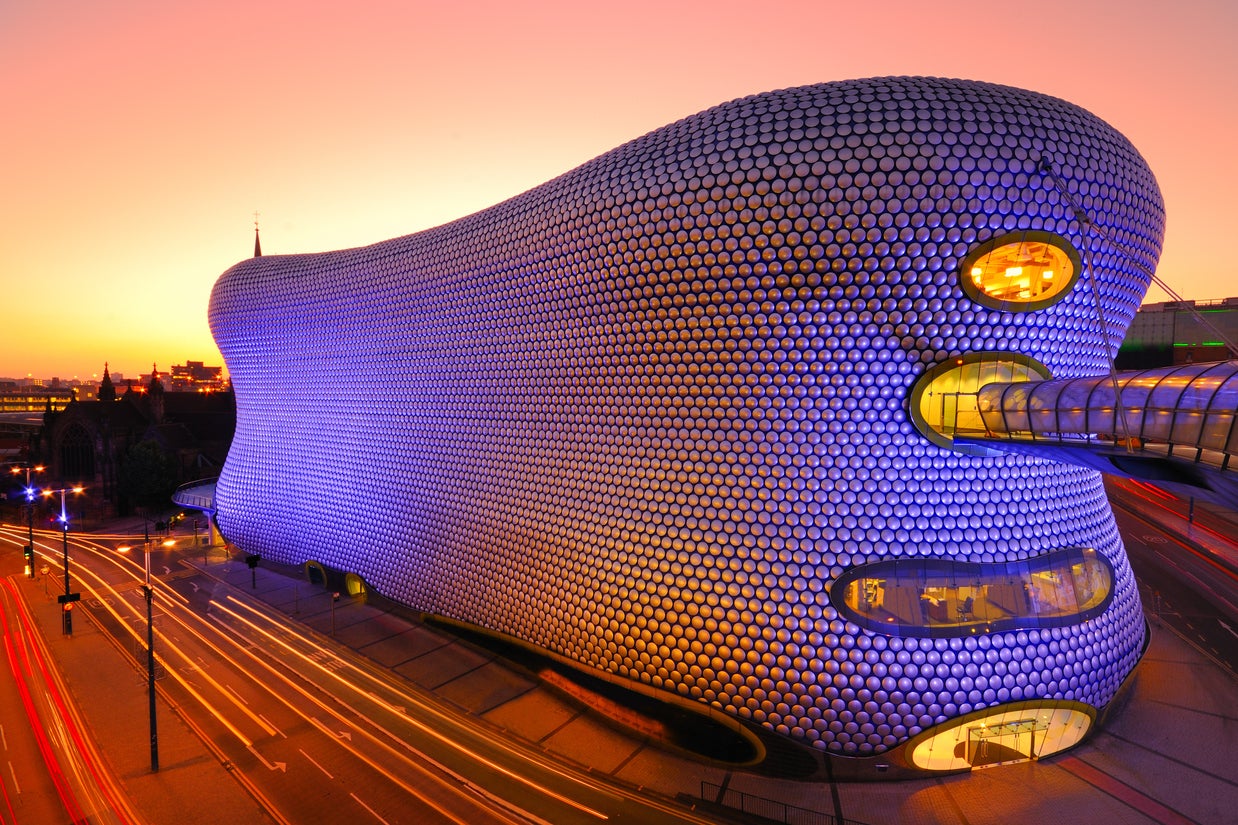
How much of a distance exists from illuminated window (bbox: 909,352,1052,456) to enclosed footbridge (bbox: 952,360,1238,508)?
16cm

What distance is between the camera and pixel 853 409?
14555mm

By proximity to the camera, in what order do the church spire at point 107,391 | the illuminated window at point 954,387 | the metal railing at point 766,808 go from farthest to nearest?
the church spire at point 107,391
the illuminated window at point 954,387
the metal railing at point 766,808

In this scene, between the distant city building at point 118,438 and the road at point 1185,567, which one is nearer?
the road at point 1185,567

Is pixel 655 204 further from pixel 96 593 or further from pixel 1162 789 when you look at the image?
pixel 96 593

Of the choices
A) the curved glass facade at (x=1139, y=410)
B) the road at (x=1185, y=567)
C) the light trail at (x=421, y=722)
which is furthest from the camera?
the road at (x=1185, y=567)

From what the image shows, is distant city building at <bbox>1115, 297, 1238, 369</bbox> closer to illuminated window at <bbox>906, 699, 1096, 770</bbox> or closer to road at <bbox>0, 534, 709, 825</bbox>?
illuminated window at <bbox>906, 699, 1096, 770</bbox>

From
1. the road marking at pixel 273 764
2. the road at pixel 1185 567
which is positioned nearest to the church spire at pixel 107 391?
the road marking at pixel 273 764

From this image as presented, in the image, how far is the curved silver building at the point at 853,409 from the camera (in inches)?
551

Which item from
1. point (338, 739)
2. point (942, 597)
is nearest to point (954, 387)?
point (942, 597)

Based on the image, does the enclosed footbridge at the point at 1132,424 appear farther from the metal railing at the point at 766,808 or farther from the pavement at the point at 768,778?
the metal railing at the point at 766,808

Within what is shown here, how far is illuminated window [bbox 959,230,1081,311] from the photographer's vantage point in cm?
1391

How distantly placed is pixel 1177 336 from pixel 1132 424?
2578 inches

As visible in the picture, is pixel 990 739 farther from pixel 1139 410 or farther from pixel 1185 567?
pixel 1185 567

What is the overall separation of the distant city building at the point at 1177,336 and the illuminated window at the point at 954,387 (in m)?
52.9
